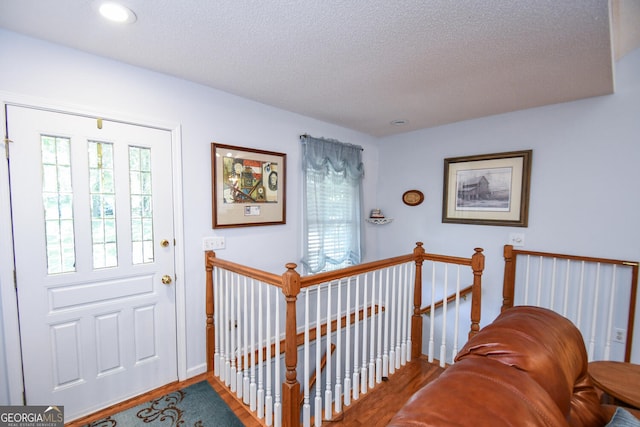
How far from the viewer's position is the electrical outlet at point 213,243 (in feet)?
7.72

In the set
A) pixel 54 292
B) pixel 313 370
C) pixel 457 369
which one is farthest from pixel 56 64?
pixel 313 370

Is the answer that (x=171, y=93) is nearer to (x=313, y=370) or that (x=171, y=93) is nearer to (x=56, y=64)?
(x=56, y=64)

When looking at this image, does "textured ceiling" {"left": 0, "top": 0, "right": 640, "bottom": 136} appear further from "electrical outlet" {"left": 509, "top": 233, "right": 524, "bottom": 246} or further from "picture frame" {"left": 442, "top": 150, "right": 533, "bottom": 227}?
"electrical outlet" {"left": 509, "top": 233, "right": 524, "bottom": 246}

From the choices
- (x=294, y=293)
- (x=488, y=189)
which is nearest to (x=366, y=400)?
(x=294, y=293)

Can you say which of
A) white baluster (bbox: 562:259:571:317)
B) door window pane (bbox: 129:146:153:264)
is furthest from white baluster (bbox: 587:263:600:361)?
door window pane (bbox: 129:146:153:264)

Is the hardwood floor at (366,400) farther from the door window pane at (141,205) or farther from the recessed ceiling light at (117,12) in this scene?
the recessed ceiling light at (117,12)

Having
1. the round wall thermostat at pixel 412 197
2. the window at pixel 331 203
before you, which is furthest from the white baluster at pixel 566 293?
the window at pixel 331 203

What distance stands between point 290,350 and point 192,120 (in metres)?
1.93

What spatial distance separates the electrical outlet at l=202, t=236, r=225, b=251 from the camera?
235 cm

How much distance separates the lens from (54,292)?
177cm

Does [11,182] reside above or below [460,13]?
below

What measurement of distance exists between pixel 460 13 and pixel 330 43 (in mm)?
712

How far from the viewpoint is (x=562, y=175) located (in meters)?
2.67

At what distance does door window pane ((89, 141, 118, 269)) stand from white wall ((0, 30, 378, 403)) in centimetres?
30
